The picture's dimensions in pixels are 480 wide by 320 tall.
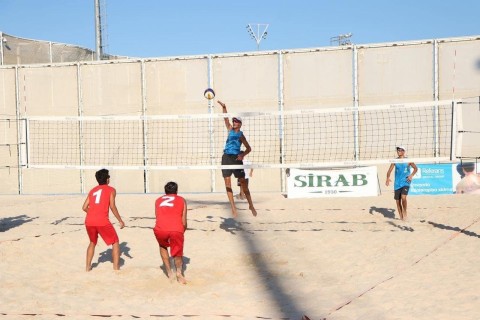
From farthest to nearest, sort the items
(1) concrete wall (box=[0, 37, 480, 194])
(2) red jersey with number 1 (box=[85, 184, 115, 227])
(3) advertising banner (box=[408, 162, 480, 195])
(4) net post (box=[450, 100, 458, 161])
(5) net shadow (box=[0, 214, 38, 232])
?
(1) concrete wall (box=[0, 37, 480, 194])
(3) advertising banner (box=[408, 162, 480, 195])
(5) net shadow (box=[0, 214, 38, 232])
(4) net post (box=[450, 100, 458, 161])
(2) red jersey with number 1 (box=[85, 184, 115, 227])

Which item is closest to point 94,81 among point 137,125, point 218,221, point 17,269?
point 137,125

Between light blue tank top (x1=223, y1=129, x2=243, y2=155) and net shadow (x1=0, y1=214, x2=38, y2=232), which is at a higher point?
light blue tank top (x1=223, y1=129, x2=243, y2=155)

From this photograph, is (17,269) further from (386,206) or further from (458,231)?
(386,206)

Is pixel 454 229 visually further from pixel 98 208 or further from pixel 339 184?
pixel 98 208

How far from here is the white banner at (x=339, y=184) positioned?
17.5 m

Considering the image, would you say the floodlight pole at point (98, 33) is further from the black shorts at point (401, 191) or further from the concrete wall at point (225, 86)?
the black shorts at point (401, 191)

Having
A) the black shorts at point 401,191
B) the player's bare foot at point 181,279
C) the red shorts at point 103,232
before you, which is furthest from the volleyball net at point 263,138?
the player's bare foot at point 181,279

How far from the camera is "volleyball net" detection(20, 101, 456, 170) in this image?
65.7 feet

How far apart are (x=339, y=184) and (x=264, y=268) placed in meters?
9.47

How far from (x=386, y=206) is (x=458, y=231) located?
13.1 feet

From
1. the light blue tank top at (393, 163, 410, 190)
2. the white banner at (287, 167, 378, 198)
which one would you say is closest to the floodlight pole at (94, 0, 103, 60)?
the white banner at (287, 167, 378, 198)

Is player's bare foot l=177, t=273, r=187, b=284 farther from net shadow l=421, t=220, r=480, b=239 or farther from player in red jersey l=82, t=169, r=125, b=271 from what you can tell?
net shadow l=421, t=220, r=480, b=239

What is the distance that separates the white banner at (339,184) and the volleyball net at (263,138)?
1409 mm

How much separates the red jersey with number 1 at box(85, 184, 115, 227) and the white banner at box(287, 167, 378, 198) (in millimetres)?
10189
